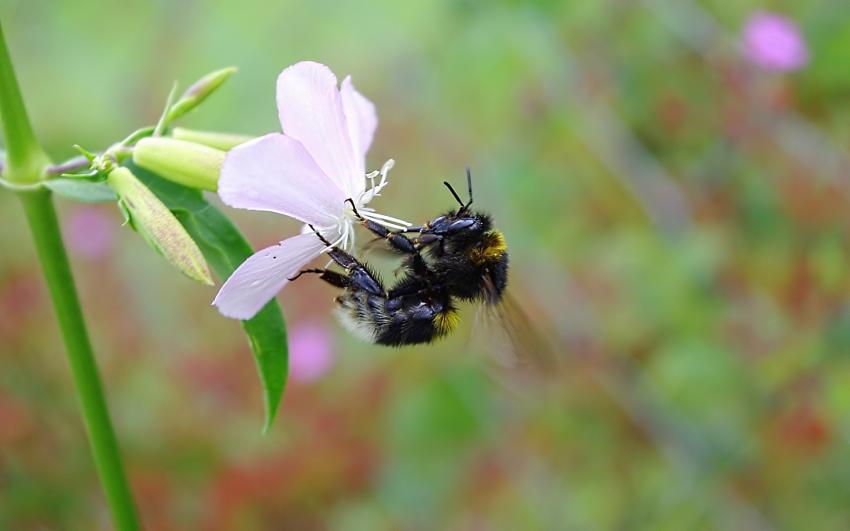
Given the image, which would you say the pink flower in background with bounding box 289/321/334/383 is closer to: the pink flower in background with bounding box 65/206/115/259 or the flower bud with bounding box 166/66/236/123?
the pink flower in background with bounding box 65/206/115/259

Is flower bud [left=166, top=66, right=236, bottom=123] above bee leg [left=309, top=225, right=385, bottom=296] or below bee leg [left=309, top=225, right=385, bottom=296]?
above

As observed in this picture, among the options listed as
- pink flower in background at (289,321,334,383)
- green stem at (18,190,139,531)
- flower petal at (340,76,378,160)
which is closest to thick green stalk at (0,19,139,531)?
green stem at (18,190,139,531)

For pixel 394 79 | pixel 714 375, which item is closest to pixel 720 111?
pixel 714 375

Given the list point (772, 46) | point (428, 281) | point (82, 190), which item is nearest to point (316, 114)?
point (82, 190)

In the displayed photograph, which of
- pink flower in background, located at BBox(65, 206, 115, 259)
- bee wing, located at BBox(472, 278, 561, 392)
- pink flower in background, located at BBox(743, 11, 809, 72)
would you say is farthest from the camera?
pink flower in background, located at BBox(65, 206, 115, 259)

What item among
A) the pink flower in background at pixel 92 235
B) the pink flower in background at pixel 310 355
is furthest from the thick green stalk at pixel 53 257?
the pink flower in background at pixel 92 235

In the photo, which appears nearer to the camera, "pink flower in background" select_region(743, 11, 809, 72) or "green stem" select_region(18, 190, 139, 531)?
"green stem" select_region(18, 190, 139, 531)

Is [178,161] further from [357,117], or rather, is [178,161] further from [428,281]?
[428,281]
